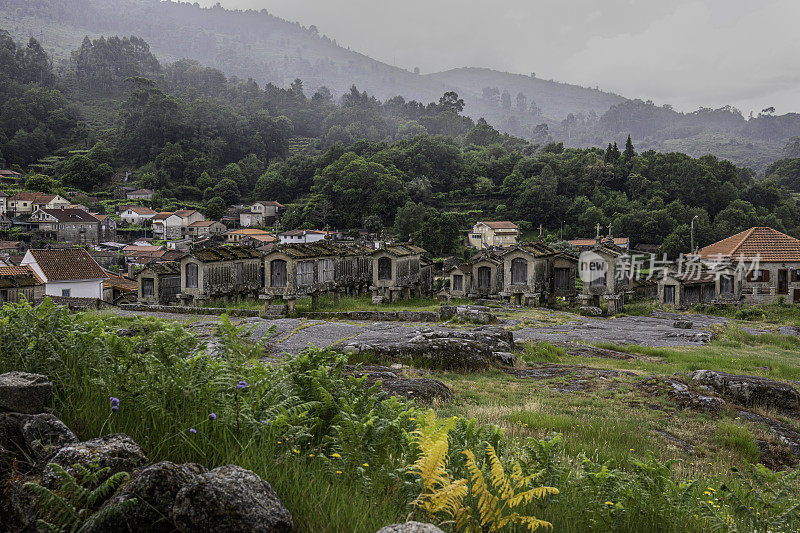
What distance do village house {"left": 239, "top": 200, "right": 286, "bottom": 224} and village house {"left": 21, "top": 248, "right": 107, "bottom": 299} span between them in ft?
176

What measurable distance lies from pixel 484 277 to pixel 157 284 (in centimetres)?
2162

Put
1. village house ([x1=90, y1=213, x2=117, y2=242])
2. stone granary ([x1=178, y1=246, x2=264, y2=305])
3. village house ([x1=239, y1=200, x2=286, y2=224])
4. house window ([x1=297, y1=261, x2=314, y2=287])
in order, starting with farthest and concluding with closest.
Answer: village house ([x1=239, y1=200, x2=286, y2=224]) < village house ([x1=90, y1=213, x2=117, y2=242]) < stone granary ([x1=178, y1=246, x2=264, y2=305]) < house window ([x1=297, y1=261, x2=314, y2=287])

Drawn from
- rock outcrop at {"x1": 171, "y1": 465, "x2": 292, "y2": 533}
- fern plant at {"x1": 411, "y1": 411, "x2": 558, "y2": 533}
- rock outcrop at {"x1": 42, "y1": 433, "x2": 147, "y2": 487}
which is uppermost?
rock outcrop at {"x1": 42, "y1": 433, "x2": 147, "y2": 487}

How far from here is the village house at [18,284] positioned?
29.7 m

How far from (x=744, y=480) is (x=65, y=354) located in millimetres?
7986

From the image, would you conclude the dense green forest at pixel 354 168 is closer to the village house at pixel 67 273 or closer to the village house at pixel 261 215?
the village house at pixel 261 215

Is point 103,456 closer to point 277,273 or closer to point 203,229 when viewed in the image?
point 277,273

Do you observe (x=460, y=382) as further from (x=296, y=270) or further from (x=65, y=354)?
(x=296, y=270)

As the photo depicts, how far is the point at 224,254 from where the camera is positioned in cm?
3036

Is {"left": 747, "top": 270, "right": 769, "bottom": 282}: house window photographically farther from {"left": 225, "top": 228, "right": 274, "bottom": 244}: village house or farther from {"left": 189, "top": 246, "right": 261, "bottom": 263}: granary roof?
{"left": 225, "top": 228, "right": 274, "bottom": 244}: village house

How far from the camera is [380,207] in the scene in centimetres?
8262

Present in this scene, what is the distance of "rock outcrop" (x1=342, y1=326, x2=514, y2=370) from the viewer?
14.6 metres

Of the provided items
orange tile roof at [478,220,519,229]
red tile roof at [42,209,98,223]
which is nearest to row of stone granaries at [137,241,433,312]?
orange tile roof at [478,220,519,229]

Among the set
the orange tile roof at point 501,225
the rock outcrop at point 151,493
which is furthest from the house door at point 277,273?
the orange tile roof at point 501,225
